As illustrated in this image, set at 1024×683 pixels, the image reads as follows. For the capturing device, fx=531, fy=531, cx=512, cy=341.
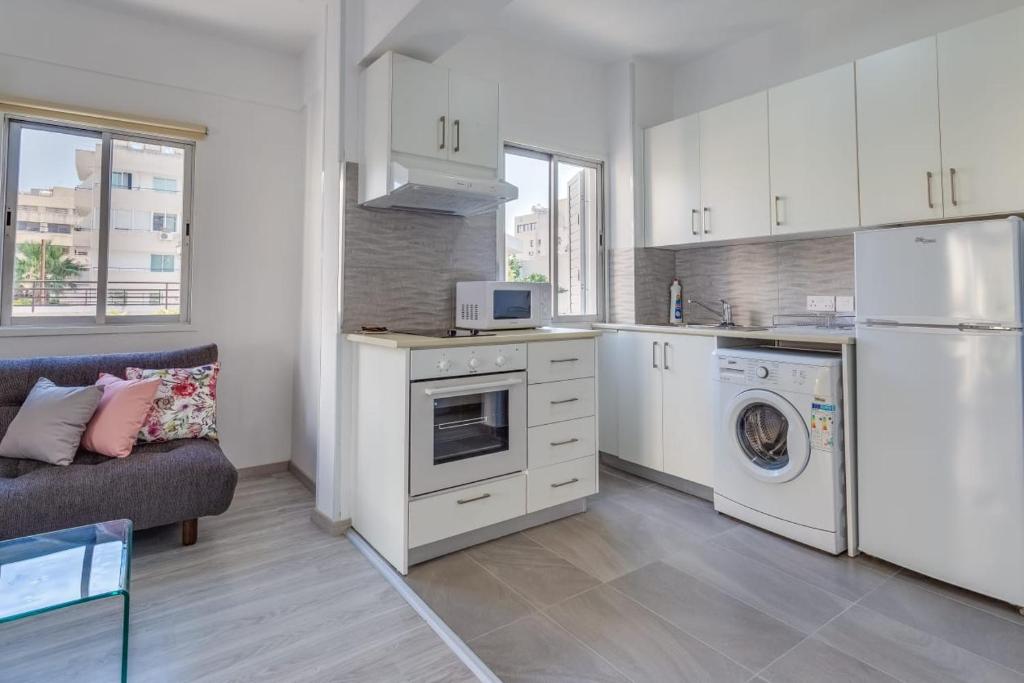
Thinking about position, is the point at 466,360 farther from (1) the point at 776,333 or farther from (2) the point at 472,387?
(1) the point at 776,333

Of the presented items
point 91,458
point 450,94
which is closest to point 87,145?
point 91,458

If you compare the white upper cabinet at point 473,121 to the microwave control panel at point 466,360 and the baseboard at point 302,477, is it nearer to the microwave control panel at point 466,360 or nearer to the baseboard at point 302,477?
the microwave control panel at point 466,360

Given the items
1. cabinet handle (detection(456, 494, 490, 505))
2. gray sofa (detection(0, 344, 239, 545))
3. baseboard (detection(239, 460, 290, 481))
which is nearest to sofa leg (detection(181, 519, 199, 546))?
gray sofa (detection(0, 344, 239, 545))

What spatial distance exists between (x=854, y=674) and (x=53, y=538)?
8.05 feet

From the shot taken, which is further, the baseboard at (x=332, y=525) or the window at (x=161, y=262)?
the window at (x=161, y=262)

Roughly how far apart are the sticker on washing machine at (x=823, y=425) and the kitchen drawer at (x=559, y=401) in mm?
995

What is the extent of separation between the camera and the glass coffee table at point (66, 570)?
4.08ft

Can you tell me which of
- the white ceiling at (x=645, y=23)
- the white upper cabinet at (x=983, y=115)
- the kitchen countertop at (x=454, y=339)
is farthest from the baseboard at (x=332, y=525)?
the white upper cabinet at (x=983, y=115)

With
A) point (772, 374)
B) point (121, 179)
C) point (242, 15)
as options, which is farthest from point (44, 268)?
point (772, 374)

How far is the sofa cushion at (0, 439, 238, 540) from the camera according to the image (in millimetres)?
1977

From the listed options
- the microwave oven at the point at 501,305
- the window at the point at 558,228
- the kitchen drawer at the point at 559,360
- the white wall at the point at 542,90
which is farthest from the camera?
the window at the point at 558,228

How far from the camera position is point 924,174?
2344mm

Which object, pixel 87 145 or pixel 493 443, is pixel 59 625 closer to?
pixel 493 443

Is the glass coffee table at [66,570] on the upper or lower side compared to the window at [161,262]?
lower
